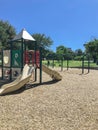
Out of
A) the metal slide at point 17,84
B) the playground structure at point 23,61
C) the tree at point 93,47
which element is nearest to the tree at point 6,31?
the tree at point 93,47

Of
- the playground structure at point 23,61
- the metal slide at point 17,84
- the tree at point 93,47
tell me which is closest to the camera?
the metal slide at point 17,84

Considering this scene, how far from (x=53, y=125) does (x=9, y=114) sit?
1.47 metres

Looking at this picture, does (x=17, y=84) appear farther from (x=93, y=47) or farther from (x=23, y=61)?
(x=93, y=47)

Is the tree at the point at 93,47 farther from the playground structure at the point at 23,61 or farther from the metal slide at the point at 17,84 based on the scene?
the metal slide at the point at 17,84

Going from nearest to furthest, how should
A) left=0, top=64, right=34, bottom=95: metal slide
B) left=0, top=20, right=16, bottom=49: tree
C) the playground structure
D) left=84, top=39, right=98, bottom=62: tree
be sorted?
left=0, top=64, right=34, bottom=95: metal slide → the playground structure → left=84, top=39, right=98, bottom=62: tree → left=0, top=20, right=16, bottom=49: tree

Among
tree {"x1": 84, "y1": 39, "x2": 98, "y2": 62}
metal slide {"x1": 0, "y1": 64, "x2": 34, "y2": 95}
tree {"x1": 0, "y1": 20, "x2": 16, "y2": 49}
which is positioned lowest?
metal slide {"x1": 0, "y1": 64, "x2": 34, "y2": 95}

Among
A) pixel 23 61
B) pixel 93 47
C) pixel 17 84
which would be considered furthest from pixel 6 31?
pixel 17 84

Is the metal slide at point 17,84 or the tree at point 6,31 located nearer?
the metal slide at point 17,84

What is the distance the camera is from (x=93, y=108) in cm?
845

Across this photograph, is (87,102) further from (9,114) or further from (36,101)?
(9,114)

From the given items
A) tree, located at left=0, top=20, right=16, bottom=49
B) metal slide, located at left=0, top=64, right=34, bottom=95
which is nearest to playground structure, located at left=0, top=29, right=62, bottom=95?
metal slide, located at left=0, top=64, right=34, bottom=95

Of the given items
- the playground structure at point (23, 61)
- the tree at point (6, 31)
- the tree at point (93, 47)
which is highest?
the tree at point (6, 31)

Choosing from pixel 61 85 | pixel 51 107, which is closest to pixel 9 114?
pixel 51 107

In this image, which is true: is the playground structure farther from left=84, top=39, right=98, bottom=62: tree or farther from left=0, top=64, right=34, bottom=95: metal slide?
left=84, top=39, right=98, bottom=62: tree
